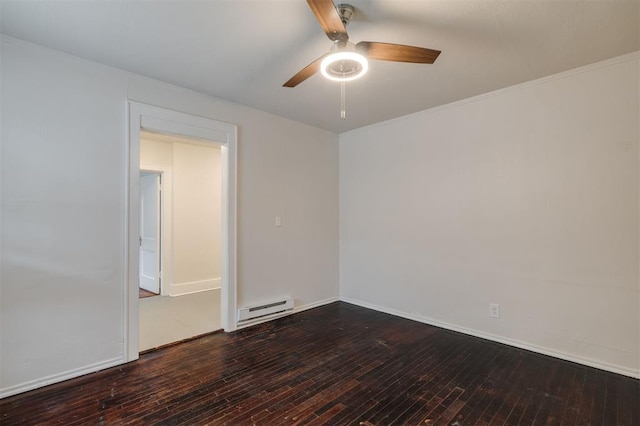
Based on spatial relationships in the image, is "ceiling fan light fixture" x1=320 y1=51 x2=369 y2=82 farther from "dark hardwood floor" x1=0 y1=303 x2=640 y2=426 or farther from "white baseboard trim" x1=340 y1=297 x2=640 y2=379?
"white baseboard trim" x1=340 y1=297 x2=640 y2=379

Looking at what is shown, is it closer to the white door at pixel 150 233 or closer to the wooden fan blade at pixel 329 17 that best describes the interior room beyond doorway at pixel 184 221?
the white door at pixel 150 233

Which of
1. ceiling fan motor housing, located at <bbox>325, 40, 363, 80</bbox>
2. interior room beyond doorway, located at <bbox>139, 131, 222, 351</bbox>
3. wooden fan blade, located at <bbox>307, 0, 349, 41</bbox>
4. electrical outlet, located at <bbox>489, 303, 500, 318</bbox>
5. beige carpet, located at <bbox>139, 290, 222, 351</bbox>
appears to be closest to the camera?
wooden fan blade, located at <bbox>307, 0, 349, 41</bbox>

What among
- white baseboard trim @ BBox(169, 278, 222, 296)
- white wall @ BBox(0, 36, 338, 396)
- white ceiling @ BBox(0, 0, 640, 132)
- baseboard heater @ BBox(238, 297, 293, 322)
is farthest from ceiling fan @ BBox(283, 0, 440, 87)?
white baseboard trim @ BBox(169, 278, 222, 296)

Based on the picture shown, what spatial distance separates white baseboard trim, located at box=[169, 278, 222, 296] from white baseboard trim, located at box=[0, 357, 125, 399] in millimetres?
2261


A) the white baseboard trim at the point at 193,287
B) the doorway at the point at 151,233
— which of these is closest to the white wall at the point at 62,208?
the white baseboard trim at the point at 193,287

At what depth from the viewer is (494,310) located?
316cm

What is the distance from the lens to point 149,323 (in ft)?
11.9

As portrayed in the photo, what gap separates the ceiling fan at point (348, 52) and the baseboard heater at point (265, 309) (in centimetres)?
267

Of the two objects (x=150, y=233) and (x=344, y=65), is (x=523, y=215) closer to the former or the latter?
(x=344, y=65)

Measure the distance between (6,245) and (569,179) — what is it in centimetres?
458

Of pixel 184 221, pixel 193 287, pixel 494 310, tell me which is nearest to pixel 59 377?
pixel 193 287

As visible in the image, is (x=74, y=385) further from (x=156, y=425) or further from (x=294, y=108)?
(x=294, y=108)

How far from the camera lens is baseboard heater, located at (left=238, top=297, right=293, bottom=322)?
11.5 ft

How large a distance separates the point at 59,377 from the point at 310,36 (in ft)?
10.6
